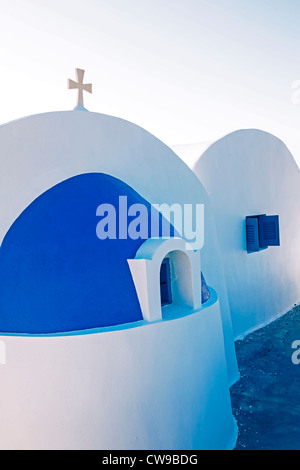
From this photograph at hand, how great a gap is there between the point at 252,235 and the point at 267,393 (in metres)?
4.72

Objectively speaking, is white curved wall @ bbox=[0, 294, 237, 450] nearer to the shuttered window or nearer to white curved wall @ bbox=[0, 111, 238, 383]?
white curved wall @ bbox=[0, 111, 238, 383]

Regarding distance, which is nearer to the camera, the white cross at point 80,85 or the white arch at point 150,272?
the white arch at point 150,272

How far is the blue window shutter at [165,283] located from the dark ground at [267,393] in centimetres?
265

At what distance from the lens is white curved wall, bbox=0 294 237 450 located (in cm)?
473

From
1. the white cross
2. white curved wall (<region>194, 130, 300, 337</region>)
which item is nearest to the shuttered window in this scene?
white curved wall (<region>194, 130, 300, 337</region>)

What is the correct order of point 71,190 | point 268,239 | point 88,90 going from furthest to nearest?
point 268,239
point 88,90
point 71,190

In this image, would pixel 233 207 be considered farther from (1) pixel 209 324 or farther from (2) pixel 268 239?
(1) pixel 209 324

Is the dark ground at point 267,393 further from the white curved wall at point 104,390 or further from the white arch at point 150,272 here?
the white arch at point 150,272

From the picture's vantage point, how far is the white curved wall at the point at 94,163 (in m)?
5.95

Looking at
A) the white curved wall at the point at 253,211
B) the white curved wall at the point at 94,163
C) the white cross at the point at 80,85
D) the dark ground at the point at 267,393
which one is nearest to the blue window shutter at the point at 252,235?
the white curved wall at the point at 253,211

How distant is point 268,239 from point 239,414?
5.96 metres

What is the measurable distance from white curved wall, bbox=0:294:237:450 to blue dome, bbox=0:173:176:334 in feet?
0.89
